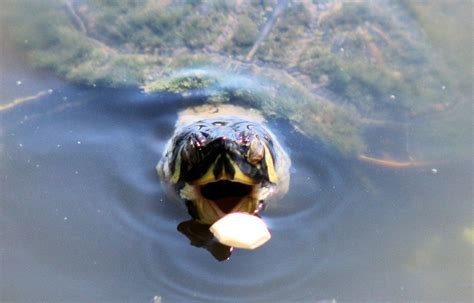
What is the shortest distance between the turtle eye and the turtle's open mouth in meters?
0.16

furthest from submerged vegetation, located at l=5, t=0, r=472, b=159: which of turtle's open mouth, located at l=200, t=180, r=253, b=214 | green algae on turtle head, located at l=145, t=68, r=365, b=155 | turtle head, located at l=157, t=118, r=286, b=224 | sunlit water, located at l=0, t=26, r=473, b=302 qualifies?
turtle's open mouth, located at l=200, t=180, r=253, b=214

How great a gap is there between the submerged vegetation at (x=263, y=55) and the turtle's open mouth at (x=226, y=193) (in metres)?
0.71

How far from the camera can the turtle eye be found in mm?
2221

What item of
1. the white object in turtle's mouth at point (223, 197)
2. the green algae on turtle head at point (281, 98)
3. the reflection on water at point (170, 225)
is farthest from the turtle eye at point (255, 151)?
the green algae on turtle head at point (281, 98)

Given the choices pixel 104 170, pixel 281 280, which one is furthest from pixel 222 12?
pixel 281 280

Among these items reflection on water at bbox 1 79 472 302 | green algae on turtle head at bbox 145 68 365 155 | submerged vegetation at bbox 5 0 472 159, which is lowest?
reflection on water at bbox 1 79 472 302

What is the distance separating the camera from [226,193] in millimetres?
2432

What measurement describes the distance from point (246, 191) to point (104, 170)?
2.57 ft

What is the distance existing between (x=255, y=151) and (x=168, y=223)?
1.84ft

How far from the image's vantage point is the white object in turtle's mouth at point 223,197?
2387mm

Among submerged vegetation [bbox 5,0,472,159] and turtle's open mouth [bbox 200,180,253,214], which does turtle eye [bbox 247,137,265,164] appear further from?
submerged vegetation [bbox 5,0,472,159]

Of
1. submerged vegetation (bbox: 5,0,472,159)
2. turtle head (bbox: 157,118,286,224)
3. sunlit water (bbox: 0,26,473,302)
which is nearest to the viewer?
turtle head (bbox: 157,118,286,224)

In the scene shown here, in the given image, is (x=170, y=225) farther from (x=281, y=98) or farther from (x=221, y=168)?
(x=281, y=98)

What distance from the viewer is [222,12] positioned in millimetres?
3275
